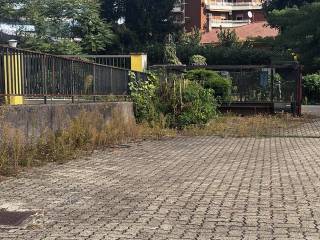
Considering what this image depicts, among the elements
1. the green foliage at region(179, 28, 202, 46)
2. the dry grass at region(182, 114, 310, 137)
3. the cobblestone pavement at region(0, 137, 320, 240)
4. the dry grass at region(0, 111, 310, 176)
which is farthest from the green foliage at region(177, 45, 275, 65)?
the cobblestone pavement at region(0, 137, 320, 240)

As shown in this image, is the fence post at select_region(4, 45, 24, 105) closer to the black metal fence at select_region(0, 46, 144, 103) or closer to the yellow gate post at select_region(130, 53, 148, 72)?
the black metal fence at select_region(0, 46, 144, 103)

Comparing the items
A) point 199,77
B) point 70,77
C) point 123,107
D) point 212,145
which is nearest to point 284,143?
point 212,145

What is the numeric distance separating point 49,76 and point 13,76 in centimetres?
155

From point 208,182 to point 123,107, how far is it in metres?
7.66

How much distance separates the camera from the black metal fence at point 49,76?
10.5 m

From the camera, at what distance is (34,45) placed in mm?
39344

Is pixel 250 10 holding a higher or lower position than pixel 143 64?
higher

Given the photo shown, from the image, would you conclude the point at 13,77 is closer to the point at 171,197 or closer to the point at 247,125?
the point at 171,197

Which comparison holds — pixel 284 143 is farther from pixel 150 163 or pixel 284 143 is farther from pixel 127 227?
pixel 127 227

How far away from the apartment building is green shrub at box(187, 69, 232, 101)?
171ft

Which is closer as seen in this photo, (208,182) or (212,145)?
(208,182)

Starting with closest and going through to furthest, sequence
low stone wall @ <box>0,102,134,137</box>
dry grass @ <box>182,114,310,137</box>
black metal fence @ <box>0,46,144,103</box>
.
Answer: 1. low stone wall @ <box>0,102,134,137</box>
2. black metal fence @ <box>0,46,144,103</box>
3. dry grass @ <box>182,114,310,137</box>

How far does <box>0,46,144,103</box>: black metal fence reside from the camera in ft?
34.4

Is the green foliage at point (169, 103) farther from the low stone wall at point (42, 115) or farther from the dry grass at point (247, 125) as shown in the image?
the low stone wall at point (42, 115)
